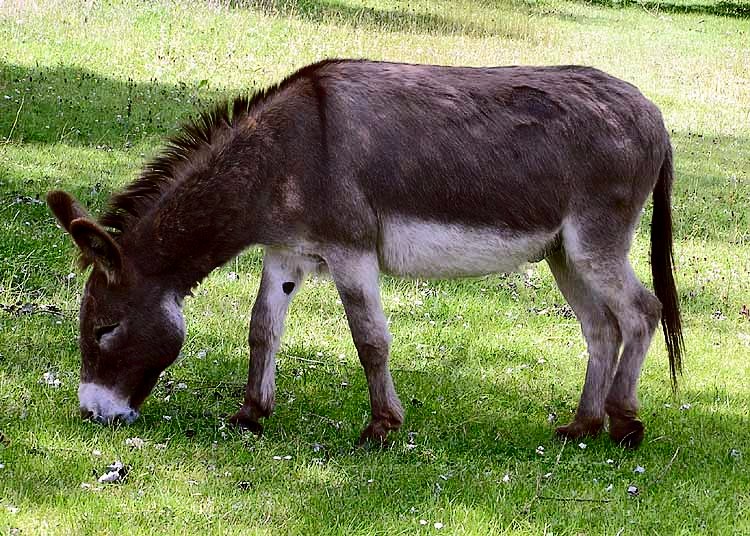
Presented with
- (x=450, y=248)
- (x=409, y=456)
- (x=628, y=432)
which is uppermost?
(x=450, y=248)

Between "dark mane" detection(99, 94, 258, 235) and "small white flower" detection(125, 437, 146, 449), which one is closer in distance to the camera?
"small white flower" detection(125, 437, 146, 449)

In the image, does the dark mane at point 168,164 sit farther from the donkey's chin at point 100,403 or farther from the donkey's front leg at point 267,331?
the donkey's chin at point 100,403

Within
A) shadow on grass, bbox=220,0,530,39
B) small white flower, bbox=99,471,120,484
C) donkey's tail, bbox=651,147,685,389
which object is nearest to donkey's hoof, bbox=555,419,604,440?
donkey's tail, bbox=651,147,685,389

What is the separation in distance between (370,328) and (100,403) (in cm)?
137

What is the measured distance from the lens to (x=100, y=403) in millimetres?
5297

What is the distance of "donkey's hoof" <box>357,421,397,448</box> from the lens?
543 cm

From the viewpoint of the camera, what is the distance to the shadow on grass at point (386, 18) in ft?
60.1

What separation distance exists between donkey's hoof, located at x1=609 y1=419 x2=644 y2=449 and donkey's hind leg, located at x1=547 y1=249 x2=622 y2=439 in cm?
18

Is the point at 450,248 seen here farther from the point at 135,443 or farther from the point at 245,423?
the point at 135,443

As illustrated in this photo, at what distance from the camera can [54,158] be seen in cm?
991

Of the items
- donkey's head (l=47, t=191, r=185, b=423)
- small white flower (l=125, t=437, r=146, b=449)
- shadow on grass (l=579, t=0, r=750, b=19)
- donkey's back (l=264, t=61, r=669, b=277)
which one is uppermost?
donkey's back (l=264, t=61, r=669, b=277)

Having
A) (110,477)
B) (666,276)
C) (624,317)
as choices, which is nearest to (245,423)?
(110,477)

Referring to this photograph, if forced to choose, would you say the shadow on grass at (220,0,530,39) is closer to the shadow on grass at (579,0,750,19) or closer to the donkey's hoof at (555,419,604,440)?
the shadow on grass at (579,0,750,19)

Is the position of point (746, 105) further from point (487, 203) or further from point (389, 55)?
point (487, 203)
